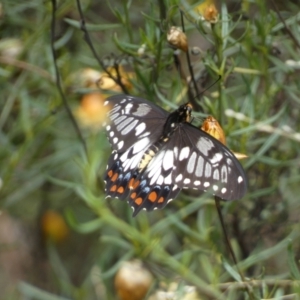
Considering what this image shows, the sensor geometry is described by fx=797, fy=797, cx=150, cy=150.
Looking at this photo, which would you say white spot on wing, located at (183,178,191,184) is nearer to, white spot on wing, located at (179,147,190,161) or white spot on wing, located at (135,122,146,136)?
white spot on wing, located at (179,147,190,161)

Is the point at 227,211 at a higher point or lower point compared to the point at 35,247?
higher

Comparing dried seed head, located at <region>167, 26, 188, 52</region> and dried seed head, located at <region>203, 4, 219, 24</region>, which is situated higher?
dried seed head, located at <region>203, 4, 219, 24</region>

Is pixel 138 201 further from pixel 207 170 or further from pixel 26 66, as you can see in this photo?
pixel 26 66

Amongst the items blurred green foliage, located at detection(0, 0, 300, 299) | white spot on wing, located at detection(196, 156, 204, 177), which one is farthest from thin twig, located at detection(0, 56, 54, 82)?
white spot on wing, located at detection(196, 156, 204, 177)

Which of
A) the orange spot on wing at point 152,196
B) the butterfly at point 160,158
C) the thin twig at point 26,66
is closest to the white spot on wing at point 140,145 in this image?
the butterfly at point 160,158

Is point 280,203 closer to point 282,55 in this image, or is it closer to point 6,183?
point 282,55

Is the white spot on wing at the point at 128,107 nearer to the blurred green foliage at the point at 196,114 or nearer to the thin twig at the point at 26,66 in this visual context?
the blurred green foliage at the point at 196,114

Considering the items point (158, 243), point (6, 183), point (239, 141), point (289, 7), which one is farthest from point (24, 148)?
point (289, 7)
